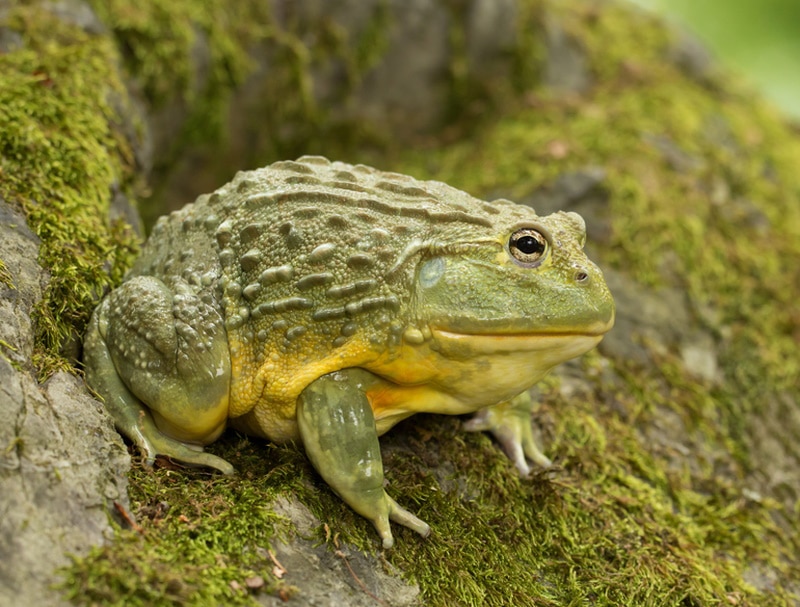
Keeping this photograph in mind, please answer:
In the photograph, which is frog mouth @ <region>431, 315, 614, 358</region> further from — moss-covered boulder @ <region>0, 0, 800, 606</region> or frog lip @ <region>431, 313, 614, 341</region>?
moss-covered boulder @ <region>0, 0, 800, 606</region>

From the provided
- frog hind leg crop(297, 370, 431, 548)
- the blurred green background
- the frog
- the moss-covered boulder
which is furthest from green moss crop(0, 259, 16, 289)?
the blurred green background

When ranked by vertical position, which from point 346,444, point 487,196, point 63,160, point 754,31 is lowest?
point 487,196

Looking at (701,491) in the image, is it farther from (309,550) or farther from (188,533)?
(188,533)

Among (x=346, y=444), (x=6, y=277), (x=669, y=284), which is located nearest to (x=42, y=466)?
(x=6, y=277)

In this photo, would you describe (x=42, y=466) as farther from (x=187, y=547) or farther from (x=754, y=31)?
(x=754, y=31)

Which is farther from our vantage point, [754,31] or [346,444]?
[754,31]

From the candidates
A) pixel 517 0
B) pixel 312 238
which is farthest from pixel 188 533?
pixel 517 0
